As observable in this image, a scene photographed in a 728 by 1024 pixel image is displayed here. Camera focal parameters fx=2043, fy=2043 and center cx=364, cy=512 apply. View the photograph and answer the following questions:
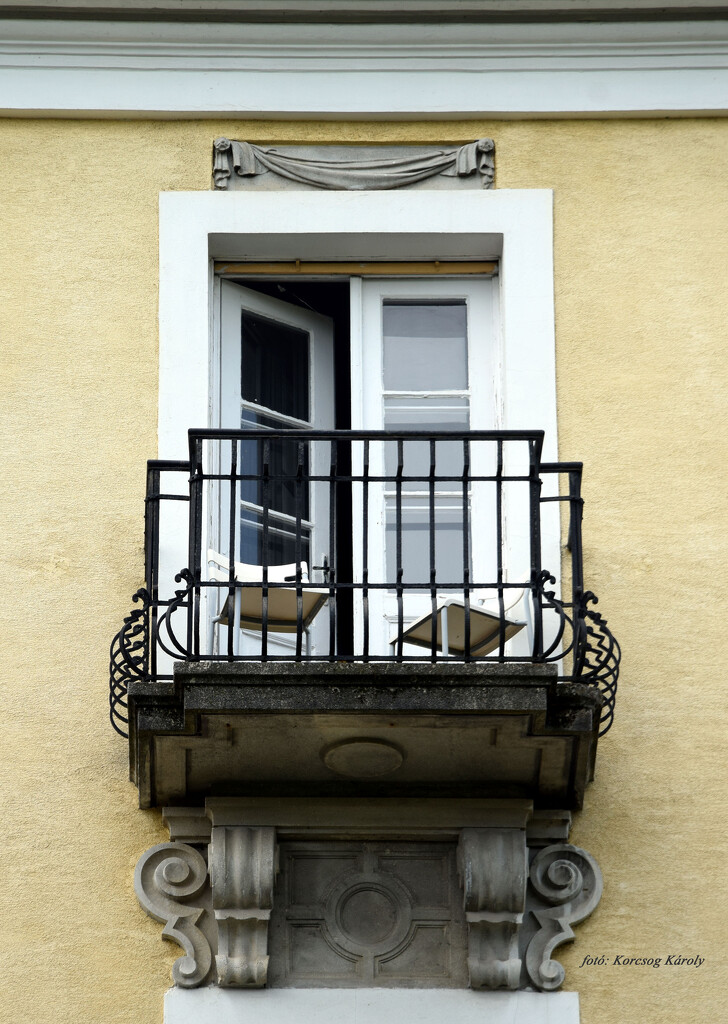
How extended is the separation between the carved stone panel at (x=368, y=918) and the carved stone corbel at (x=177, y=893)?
282 millimetres

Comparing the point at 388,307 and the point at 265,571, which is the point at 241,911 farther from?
the point at 388,307

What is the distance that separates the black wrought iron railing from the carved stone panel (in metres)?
Result: 0.79

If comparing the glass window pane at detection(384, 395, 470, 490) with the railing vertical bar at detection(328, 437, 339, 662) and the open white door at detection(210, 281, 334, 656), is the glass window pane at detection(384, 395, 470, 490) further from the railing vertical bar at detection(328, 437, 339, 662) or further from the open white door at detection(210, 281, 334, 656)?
the railing vertical bar at detection(328, 437, 339, 662)

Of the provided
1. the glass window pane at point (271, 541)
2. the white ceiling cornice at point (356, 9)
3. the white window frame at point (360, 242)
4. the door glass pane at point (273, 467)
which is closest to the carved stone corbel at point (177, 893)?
the glass window pane at point (271, 541)

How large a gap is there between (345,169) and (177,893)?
3305 millimetres

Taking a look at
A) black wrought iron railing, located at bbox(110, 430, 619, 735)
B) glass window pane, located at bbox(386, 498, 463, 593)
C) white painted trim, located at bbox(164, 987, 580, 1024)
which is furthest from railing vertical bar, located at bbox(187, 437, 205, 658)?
white painted trim, located at bbox(164, 987, 580, 1024)

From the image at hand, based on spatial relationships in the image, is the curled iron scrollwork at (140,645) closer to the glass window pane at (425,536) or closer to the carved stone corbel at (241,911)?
the carved stone corbel at (241,911)

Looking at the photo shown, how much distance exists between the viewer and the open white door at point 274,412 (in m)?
8.76

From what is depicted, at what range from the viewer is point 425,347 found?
908cm

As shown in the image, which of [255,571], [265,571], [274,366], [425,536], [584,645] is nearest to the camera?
[265,571]

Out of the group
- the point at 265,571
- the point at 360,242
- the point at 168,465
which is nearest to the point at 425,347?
the point at 360,242

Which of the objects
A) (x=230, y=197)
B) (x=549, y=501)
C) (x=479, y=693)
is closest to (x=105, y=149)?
(x=230, y=197)

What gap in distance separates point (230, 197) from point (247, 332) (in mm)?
602

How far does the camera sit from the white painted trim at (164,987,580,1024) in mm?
7566
